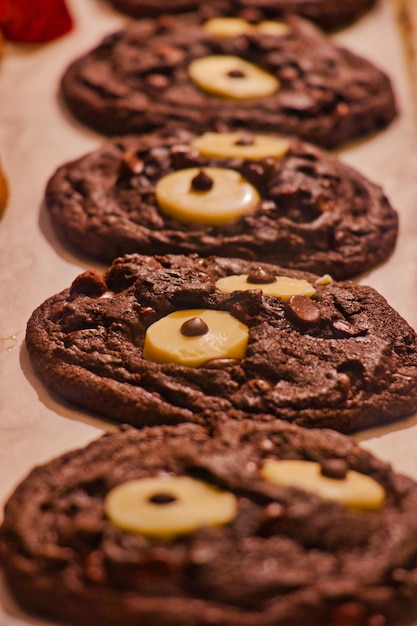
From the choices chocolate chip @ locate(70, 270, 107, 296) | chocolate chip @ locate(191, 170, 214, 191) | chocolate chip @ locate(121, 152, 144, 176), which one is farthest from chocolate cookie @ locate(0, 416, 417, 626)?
chocolate chip @ locate(121, 152, 144, 176)

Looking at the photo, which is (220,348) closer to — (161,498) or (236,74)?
(161,498)

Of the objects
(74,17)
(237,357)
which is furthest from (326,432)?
(74,17)

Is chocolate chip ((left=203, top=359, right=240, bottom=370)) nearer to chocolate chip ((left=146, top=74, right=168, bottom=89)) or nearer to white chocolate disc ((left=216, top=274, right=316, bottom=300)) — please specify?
white chocolate disc ((left=216, top=274, right=316, bottom=300))

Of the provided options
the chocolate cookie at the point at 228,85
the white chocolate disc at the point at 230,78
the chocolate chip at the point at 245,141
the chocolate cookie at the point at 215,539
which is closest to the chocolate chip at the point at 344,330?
the chocolate cookie at the point at 215,539

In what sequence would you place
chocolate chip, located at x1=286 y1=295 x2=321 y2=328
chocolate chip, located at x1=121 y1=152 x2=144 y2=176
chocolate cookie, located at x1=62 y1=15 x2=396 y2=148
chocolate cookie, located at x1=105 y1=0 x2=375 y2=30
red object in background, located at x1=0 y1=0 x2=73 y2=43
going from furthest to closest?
chocolate cookie, located at x1=105 y1=0 x2=375 y2=30
red object in background, located at x1=0 y1=0 x2=73 y2=43
chocolate cookie, located at x1=62 y1=15 x2=396 y2=148
chocolate chip, located at x1=121 y1=152 x2=144 y2=176
chocolate chip, located at x1=286 y1=295 x2=321 y2=328

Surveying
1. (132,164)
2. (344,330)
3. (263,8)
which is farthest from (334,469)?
(263,8)

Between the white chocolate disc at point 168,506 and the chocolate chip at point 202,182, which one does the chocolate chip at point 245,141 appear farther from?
the white chocolate disc at point 168,506

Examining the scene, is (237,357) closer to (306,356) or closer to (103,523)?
(306,356)
